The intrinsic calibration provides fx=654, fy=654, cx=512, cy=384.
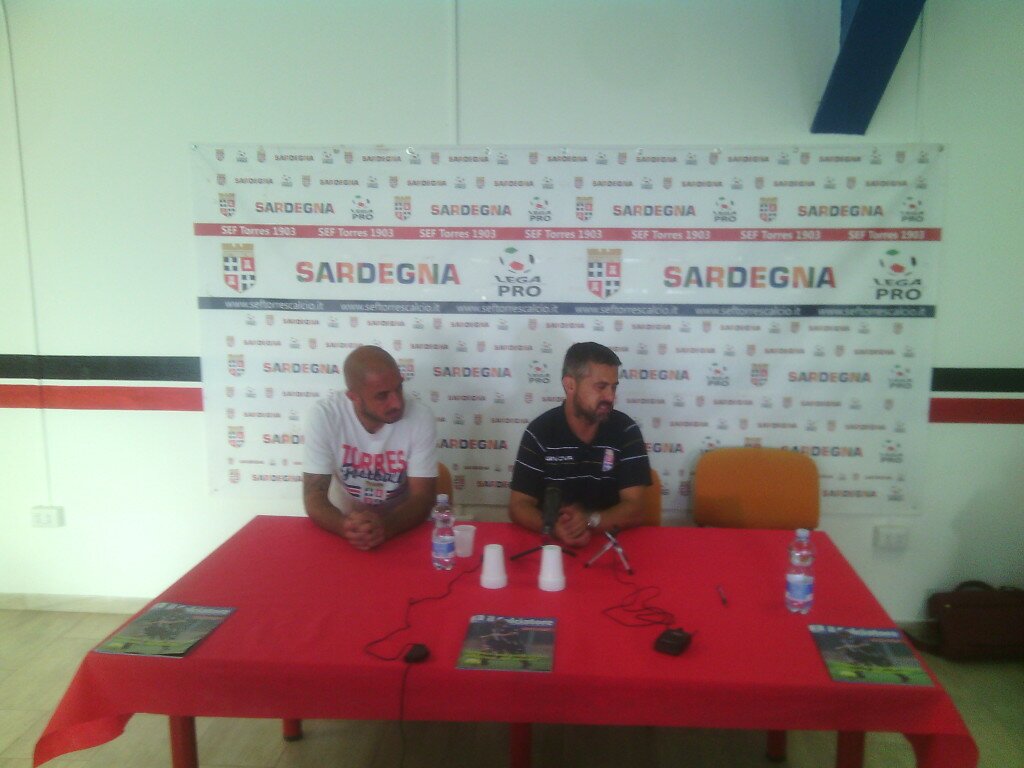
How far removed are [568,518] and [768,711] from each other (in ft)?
2.56

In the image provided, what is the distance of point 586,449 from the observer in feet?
7.65

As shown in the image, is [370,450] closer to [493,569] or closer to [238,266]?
[493,569]

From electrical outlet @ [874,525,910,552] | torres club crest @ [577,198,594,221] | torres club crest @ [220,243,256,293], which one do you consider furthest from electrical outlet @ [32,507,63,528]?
electrical outlet @ [874,525,910,552]

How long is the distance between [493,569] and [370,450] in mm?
827

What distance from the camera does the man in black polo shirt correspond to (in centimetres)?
225

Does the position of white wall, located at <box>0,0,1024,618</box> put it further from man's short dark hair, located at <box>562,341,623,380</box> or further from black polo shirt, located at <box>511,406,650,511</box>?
black polo shirt, located at <box>511,406,650,511</box>

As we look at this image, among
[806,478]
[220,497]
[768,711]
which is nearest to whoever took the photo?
[768,711]

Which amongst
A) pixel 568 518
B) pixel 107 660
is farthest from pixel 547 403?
pixel 107 660

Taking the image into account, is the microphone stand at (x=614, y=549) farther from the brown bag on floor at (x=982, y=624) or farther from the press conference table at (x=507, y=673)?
the brown bag on floor at (x=982, y=624)

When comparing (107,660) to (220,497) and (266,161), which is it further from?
(266,161)

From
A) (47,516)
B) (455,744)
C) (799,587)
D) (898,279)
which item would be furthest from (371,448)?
(898,279)

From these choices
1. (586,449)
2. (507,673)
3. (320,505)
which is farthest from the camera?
(586,449)

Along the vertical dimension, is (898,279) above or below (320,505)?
above

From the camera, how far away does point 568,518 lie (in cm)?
199
